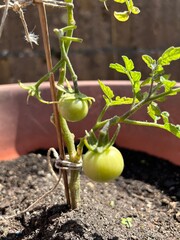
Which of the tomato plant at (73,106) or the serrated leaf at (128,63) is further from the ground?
the serrated leaf at (128,63)

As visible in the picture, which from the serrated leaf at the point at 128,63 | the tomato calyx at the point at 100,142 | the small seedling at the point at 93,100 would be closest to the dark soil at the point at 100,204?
the small seedling at the point at 93,100

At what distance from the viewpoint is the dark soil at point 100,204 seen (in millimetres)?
886

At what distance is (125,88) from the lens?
1.21 meters

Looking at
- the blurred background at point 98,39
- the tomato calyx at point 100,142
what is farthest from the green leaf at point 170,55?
the blurred background at point 98,39

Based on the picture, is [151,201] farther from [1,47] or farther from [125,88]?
[1,47]

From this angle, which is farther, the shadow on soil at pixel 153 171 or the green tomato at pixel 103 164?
the shadow on soil at pixel 153 171

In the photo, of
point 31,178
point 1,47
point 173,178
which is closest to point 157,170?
point 173,178

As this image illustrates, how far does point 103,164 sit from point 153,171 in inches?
20.9

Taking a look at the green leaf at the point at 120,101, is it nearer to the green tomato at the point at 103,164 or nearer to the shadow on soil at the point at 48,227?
the green tomato at the point at 103,164

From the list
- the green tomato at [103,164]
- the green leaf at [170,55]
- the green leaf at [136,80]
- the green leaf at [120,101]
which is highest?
the green leaf at [170,55]

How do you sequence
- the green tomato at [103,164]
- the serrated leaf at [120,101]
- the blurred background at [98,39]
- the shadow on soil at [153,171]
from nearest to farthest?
the green tomato at [103,164], the serrated leaf at [120,101], the shadow on soil at [153,171], the blurred background at [98,39]

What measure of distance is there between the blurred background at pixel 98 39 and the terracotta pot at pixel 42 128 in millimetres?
958

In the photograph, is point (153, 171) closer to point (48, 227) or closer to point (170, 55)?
point (48, 227)

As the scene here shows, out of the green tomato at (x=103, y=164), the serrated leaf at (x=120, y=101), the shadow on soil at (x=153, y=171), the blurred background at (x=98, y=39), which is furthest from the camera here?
the blurred background at (x=98, y=39)
